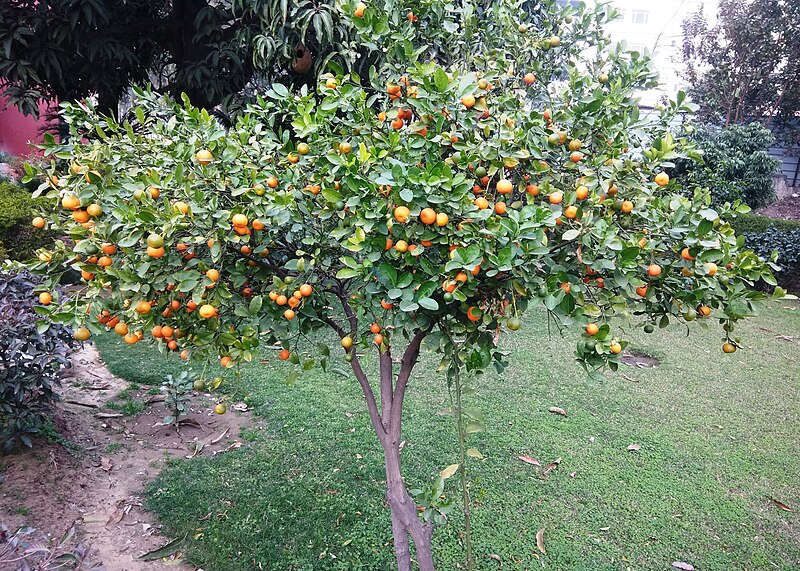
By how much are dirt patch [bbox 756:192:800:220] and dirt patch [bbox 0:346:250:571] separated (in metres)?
9.55

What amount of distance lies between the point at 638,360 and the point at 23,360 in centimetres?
435

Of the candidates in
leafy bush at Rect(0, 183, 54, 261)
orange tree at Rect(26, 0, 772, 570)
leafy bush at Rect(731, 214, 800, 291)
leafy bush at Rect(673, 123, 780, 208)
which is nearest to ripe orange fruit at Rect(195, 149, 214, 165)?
orange tree at Rect(26, 0, 772, 570)

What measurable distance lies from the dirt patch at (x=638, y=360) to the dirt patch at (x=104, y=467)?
10.3 ft

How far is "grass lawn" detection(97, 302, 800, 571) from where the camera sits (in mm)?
2365

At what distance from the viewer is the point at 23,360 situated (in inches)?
99.6

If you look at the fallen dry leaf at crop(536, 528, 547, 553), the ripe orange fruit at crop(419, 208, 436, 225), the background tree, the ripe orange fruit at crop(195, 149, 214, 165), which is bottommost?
the fallen dry leaf at crop(536, 528, 547, 553)

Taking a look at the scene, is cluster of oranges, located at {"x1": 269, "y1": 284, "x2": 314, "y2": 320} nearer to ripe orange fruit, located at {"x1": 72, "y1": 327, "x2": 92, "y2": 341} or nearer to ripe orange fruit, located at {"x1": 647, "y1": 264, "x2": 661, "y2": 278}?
ripe orange fruit, located at {"x1": 72, "y1": 327, "x2": 92, "y2": 341}

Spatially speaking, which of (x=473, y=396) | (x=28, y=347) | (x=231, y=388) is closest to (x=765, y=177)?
(x=473, y=396)

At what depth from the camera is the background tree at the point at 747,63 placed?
9188 millimetres

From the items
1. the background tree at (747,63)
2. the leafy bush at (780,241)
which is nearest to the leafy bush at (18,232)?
the leafy bush at (780,241)

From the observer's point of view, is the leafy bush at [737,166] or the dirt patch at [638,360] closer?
the dirt patch at [638,360]

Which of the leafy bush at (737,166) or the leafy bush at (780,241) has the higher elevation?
the leafy bush at (737,166)

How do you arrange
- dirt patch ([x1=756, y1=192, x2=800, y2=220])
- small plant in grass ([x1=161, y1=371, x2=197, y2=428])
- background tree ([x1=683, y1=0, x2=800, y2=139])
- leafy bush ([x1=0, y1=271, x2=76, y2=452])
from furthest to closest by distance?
dirt patch ([x1=756, y1=192, x2=800, y2=220])
background tree ([x1=683, y1=0, x2=800, y2=139])
small plant in grass ([x1=161, y1=371, x2=197, y2=428])
leafy bush ([x1=0, y1=271, x2=76, y2=452])

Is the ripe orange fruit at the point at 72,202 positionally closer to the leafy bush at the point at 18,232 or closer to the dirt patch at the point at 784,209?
the leafy bush at the point at 18,232
